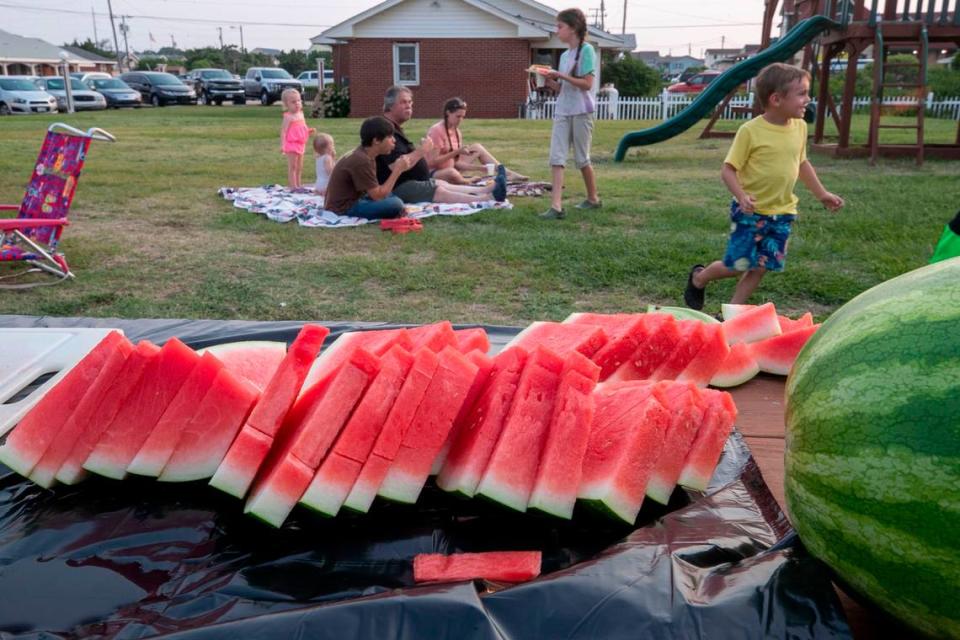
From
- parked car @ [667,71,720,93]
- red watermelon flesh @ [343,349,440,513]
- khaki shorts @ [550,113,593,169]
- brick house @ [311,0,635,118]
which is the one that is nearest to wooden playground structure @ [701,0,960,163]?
khaki shorts @ [550,113,593,169]

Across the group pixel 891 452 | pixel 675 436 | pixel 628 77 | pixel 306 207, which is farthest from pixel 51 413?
pixel 628 77

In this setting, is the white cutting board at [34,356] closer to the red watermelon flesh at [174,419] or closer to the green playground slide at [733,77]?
the red watermelon flesh at [174,419]

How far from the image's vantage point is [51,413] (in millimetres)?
1767

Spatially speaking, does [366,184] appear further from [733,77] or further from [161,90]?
[161,90]

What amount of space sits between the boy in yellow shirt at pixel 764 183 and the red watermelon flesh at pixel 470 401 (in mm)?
3386

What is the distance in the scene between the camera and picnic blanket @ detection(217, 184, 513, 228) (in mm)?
8100

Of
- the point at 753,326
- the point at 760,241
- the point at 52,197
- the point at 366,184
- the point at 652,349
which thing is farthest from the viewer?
the point at 366,184

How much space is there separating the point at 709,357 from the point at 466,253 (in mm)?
4622

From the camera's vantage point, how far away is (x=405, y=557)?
1460 mm

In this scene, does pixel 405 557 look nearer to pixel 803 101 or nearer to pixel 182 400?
pixel 182 400

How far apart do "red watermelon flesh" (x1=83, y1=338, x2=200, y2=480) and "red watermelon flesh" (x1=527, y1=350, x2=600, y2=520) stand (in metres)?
0.88

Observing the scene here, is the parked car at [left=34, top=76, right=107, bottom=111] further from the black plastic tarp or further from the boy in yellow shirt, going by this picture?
the black plastic tarp

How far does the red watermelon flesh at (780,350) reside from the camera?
237cm

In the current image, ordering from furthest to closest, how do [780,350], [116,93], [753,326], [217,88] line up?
1. [217,88]
2. [116,93]
3. [753,326]
4. [780,350]
